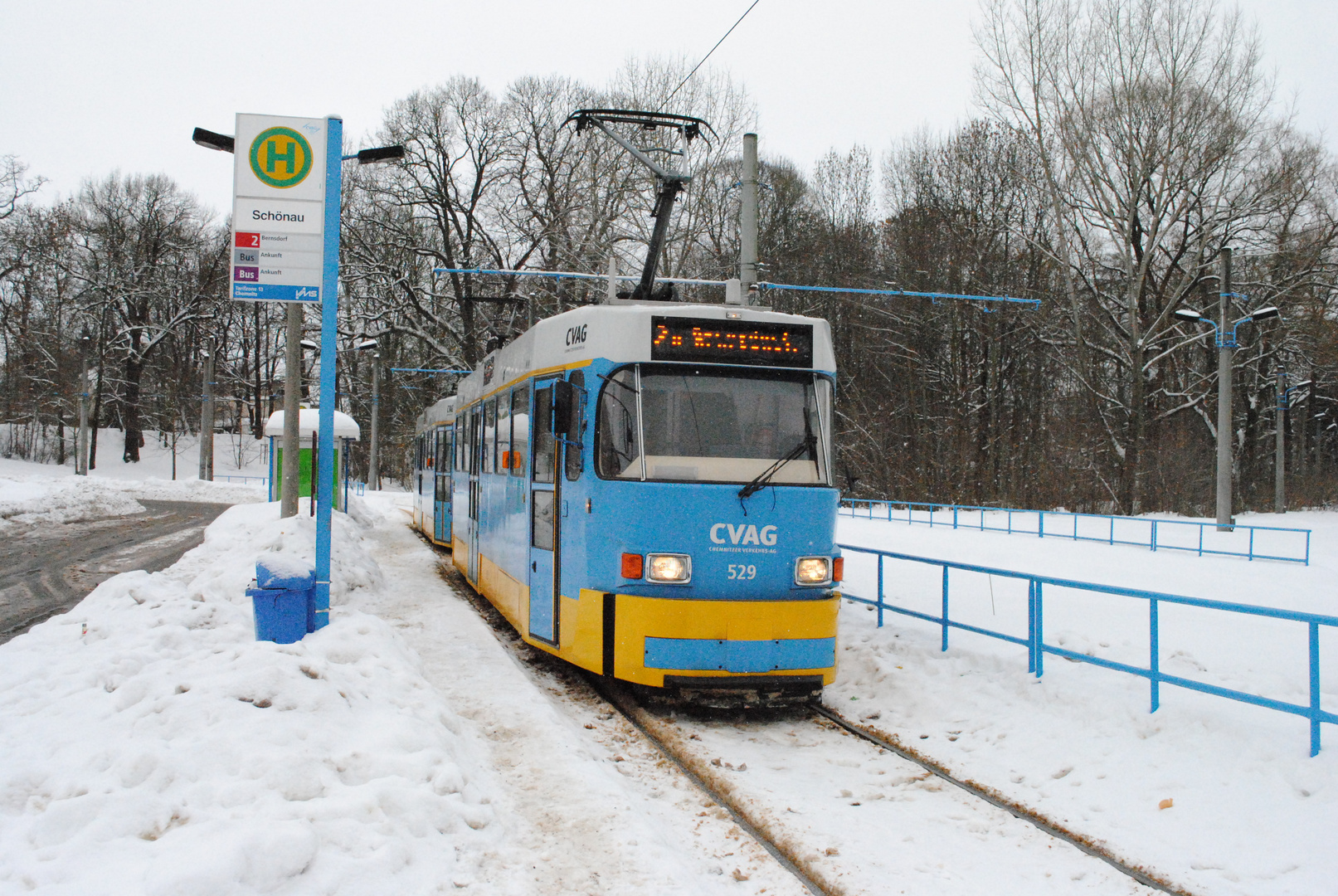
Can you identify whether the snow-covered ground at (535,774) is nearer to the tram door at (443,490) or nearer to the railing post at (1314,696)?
the railing post at (1314,696)

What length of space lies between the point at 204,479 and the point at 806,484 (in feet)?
135

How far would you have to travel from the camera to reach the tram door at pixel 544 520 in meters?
8.04

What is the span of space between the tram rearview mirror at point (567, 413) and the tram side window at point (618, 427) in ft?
0.97

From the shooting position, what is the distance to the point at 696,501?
22.8 ft

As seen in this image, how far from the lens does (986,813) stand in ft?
17.6

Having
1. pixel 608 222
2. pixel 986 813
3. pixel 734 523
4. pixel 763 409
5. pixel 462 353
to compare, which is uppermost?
pixel 608 222

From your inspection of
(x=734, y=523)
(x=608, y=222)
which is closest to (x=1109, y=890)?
(x=734, y=523)

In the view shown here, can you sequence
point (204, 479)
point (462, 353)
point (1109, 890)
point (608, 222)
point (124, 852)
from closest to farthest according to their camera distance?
point (124, 852), point (1109, 890), point (608, 222), point (462, 353), point (204, 479)

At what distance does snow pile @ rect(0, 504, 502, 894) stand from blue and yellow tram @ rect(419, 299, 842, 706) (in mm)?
1637

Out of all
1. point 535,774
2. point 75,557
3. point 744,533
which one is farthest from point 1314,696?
point 75,557

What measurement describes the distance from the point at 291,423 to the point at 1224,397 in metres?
22.8

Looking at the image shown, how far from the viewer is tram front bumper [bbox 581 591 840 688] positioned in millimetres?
6832

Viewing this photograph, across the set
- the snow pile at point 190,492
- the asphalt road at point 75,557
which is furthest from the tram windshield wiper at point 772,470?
the snow pile at point 190,492

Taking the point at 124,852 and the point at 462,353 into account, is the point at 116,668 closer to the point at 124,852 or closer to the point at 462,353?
the point at 124,852
